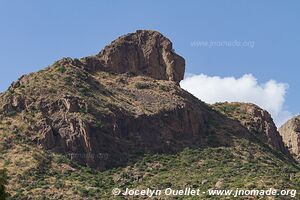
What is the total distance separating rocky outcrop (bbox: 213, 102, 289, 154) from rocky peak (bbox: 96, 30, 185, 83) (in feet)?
47.5

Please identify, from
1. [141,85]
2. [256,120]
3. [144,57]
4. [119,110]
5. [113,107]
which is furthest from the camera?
[144,57]

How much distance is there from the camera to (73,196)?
99812 mm

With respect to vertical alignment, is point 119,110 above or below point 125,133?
above

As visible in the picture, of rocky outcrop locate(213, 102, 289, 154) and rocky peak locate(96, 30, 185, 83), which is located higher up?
rocky peak locate(96, 30, 185, 83)

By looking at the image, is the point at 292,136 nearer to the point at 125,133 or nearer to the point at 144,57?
the point at 144,57

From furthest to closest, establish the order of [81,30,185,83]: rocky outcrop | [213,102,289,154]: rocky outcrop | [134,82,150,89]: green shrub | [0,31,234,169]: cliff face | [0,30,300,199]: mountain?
[81,30,185,83]: rocky outcrop
[213,102,289,154]: rocky outcrop
[134,82,150,89]: green shrub
[0,31,234,169]: cliff face
[0,30,300,199]: mountain

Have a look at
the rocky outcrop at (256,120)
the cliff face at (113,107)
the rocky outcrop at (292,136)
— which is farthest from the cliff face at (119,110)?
the rocky outcrop at (292,136)

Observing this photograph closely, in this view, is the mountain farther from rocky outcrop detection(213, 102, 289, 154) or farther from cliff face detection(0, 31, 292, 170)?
rocky outcrop detection(213, 102, 289, 154)

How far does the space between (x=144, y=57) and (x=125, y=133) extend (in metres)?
32.1

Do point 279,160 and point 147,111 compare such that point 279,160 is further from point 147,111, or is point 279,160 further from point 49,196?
point 49,196

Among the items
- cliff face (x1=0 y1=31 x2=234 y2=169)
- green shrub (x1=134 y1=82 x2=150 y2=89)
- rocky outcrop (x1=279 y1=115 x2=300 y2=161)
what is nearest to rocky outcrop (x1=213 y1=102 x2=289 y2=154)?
cliff face (x1=0 y1=31 x2=234 y2=169)

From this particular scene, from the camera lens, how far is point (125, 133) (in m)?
126

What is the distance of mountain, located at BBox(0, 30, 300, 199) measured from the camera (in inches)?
4215

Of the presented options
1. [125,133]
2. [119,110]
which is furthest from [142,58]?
[125,133]
